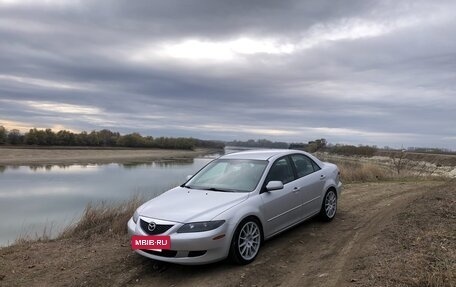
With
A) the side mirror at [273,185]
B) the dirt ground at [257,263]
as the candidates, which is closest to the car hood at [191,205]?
the side mirror at [273,185]

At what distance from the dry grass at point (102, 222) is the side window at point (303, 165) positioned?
135 inches

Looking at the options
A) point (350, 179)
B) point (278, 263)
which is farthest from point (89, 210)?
point (350, 179)

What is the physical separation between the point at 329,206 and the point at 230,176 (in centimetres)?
238

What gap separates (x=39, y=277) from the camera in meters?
5.46

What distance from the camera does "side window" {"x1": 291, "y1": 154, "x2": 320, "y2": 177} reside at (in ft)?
23.3

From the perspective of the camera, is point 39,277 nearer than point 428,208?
Yes

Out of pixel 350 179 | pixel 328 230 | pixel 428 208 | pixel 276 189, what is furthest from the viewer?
pixel 350 179

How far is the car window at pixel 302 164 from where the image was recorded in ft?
23.2

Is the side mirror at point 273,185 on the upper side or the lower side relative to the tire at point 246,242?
upper

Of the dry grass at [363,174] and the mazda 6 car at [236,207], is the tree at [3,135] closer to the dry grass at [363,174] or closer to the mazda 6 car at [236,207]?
the dry grass at [363,174]

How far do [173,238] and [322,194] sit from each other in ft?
11.3

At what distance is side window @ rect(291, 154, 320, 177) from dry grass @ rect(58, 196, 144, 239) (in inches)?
135

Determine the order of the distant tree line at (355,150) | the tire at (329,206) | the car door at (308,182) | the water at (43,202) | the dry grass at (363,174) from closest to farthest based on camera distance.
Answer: the car door at (308,182) < the tire at (329,206) < the water at (43,202) < the dry grass at (363,174) < the distant tree line at (355,150)

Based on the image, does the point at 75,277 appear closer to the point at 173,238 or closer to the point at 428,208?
the point at 173,238
